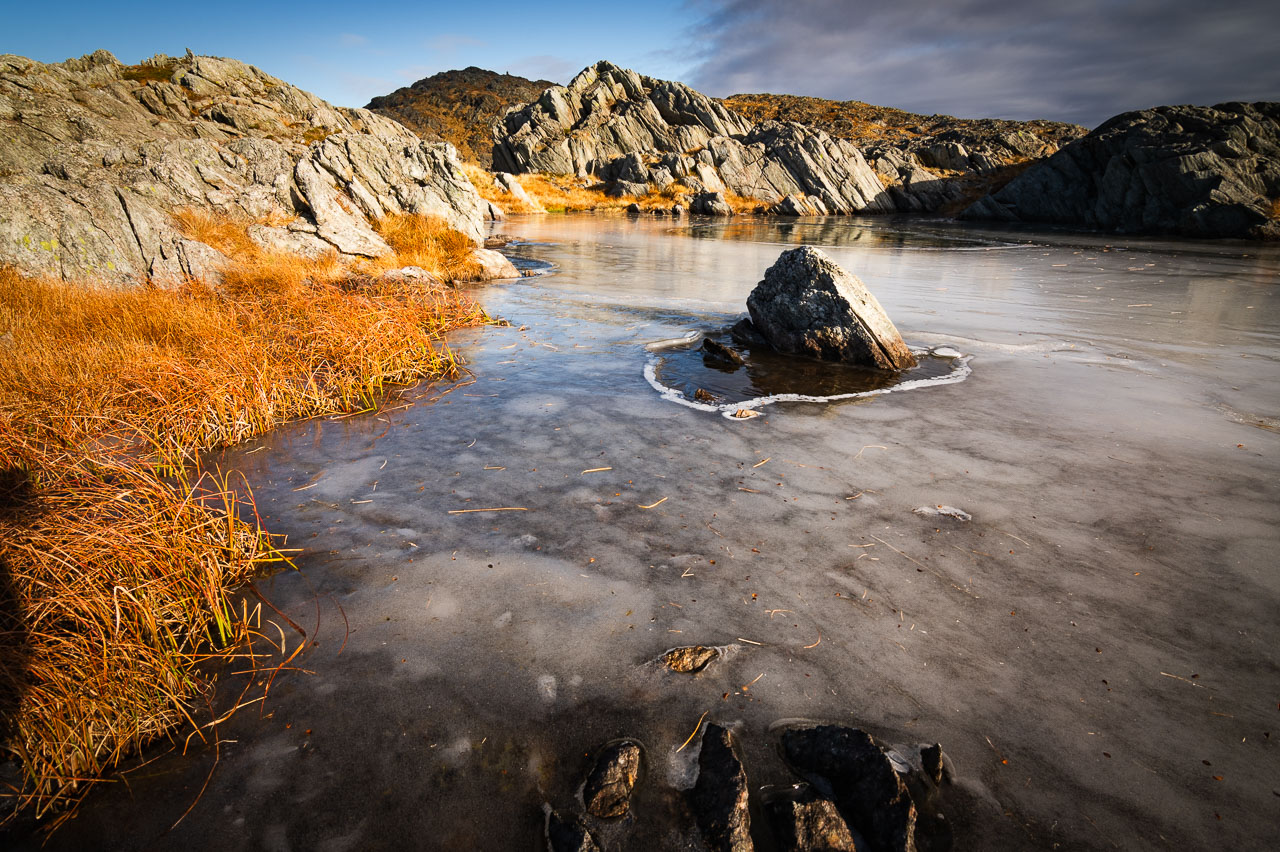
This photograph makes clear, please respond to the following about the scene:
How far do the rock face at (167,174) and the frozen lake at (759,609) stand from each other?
684 centimetres

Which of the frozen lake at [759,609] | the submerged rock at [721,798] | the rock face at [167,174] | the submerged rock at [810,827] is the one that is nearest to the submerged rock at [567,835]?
the frozen lake at [759,609]

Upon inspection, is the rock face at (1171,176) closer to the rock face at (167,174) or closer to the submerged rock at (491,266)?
the submerged rock at (491,266)

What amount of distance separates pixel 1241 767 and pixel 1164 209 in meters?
43.6

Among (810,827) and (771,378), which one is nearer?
(810,827)

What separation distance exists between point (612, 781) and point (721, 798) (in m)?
0.42

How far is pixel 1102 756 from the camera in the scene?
2305 mm

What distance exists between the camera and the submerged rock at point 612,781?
2129 millimetres

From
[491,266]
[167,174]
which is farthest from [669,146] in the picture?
[167,174]

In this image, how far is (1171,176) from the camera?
32.2 metres

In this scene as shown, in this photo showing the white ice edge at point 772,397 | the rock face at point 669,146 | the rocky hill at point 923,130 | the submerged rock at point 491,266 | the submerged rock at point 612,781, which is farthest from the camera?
the rocky hill at point 923,130

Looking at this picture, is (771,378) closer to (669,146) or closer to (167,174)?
(167,174)

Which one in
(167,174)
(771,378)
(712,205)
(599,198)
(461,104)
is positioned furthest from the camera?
(461,104)

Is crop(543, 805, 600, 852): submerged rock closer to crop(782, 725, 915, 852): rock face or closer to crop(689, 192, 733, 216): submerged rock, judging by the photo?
crop(782, 725, 915, 852): rock face

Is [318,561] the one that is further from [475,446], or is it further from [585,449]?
[585,449]
